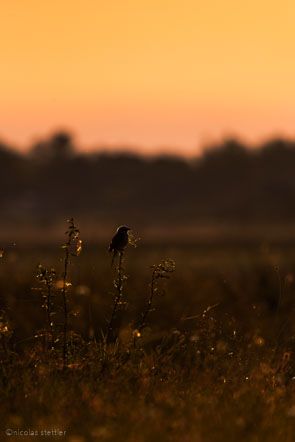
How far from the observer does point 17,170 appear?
442ft

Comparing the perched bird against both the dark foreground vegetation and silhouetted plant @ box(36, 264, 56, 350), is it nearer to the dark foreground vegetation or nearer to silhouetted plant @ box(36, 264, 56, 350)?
silhouetted plant @ box(36, 264, 56, 350)

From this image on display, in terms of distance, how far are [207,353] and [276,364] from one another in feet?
1.95

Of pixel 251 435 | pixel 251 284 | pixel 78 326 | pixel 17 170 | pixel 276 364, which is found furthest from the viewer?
pixel 17 170

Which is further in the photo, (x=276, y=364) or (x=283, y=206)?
(x=283, y=206)

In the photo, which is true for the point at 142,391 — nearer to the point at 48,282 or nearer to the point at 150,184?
the point at 48,282

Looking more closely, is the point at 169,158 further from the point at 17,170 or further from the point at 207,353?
the point at 207,353

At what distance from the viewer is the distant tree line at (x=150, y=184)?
351ft

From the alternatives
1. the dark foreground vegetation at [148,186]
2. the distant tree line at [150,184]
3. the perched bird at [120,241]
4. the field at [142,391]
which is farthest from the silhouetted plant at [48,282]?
the distant tree line at [150,184]

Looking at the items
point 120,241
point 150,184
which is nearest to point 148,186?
point 150,184

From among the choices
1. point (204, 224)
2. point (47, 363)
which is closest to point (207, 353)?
point (47, 363)

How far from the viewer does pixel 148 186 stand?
127 m

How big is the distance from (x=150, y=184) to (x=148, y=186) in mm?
1428

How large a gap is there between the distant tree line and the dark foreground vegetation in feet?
0.35

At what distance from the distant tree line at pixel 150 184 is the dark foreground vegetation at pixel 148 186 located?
0.11 meters
